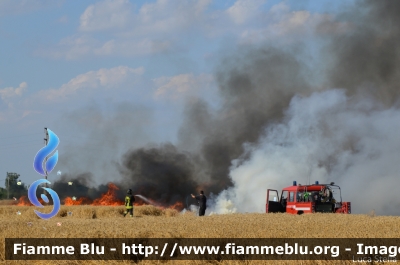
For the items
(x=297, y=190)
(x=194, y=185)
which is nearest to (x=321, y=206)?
(x=297, y=190)

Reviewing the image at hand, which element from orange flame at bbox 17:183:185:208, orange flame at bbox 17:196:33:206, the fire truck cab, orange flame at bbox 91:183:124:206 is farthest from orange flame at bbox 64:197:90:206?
the fire truck cab

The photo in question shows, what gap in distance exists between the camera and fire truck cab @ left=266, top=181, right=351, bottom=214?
35188 mm

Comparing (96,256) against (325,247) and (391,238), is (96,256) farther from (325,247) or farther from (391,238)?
(391,238)

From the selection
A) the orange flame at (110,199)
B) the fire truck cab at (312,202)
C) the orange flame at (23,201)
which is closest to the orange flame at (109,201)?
the orange flame at (110,199)

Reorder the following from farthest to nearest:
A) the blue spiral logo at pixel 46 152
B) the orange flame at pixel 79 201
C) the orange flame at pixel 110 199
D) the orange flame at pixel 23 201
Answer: the orange flame at pixel 23 201 < the orange flame at pixel 79 201 < the orange flame at pixel 110 199 < the blue spiral logo at pixel 46 152

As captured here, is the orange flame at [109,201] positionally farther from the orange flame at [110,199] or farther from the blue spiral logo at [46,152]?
the blue spiral logo at [46,152]

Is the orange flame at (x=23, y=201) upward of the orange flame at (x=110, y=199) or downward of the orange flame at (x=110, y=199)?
upward

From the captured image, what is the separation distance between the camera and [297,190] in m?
36.7

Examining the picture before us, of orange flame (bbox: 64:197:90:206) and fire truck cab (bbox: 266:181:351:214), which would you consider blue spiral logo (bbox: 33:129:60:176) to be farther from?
orange flame (bbox: 64:197:90:206)

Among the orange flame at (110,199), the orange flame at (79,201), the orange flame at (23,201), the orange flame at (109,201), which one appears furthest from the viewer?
the orange flame at (23,201)

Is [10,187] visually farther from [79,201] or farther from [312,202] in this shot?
[312,202]

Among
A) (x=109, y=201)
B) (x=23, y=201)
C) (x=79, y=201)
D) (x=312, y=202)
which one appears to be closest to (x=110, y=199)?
(x=109, y=201)

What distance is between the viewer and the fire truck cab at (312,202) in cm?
3519

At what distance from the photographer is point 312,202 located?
34.8 meters
